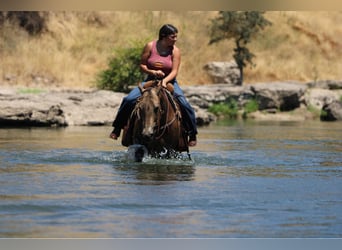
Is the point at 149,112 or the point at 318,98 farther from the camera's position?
the point at 318,98

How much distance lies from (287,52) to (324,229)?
4972 centimetres

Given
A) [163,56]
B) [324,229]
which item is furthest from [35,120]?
[324,229]

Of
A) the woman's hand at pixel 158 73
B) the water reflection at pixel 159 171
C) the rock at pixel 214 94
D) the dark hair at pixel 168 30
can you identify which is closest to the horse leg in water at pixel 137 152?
the water reflection at pixel 159 171

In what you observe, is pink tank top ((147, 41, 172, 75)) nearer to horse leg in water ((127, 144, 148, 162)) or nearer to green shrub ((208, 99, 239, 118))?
horse leg in water ((127, 144, 148, 162))

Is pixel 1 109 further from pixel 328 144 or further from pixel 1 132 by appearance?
pixel 328 144

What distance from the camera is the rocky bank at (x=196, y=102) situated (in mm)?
26281

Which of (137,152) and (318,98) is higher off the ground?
(137,152)

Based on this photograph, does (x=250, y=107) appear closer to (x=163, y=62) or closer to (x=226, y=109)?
(x=226, y=109)

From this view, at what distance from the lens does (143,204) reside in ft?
28.8

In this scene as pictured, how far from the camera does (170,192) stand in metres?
9.92

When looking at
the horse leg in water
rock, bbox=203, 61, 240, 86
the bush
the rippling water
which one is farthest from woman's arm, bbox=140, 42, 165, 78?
rock, bbox=203, 61, 240, 86

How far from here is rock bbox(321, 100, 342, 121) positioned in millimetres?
37156

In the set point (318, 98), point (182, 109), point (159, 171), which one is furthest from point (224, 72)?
point (159, 171)

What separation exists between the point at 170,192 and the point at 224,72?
129 feet
